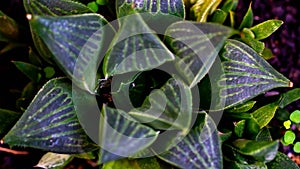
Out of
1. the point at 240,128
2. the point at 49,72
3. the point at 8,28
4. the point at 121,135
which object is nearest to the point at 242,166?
the point at 240,128

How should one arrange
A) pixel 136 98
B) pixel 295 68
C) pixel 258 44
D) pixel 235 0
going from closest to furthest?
pixel 136 98, pixel 258 44, pixel 235 0, pixel 295 68

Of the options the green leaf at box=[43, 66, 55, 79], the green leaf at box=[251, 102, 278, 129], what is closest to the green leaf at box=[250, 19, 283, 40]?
the green leaf at box=[251, 102, 278, 129]

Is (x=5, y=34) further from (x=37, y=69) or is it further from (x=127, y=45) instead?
(x=127, y=45)

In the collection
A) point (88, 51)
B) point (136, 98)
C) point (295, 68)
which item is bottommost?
point (295, 68)

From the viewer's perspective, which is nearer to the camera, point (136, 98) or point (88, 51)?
point (88, 51)

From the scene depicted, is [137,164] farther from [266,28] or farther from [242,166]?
[266,28]

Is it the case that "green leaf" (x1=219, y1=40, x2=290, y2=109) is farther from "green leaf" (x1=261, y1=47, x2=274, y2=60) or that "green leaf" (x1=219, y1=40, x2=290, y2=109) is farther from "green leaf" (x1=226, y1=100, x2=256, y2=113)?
"green leaf" (x1=261, y1=47, x2=274, y2=60)

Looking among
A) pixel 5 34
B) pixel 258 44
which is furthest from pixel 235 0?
pixel 5 34
